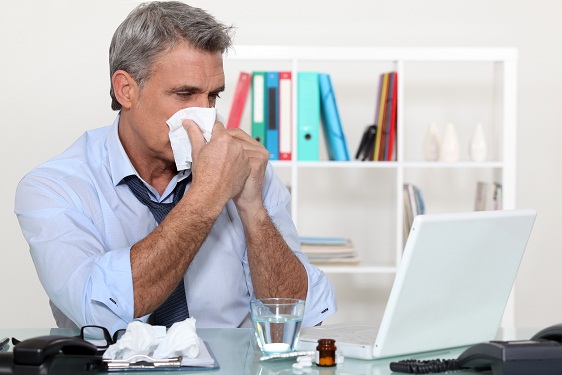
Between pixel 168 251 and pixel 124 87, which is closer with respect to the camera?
pixel 168 251

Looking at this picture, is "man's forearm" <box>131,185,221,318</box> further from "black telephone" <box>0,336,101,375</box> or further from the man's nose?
"black telephone" <box>0,336,101,375</box>

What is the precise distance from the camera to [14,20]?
12.3 feet

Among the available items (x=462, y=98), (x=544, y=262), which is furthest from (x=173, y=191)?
(x=544, y=262)

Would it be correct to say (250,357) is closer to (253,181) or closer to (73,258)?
(73,258)

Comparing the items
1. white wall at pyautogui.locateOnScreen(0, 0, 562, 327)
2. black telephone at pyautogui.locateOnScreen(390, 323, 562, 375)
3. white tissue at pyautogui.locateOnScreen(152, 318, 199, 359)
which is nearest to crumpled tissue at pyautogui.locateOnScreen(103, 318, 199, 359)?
white tissue at pyautogui.locateOnScreen(152, 318, 199, 359)

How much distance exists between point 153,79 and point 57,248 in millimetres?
487

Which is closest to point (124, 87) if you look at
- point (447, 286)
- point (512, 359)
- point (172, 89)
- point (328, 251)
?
point (172, 89)

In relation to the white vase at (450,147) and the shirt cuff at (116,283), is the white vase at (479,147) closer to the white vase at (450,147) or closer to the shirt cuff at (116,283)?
the white vase at (450,147)

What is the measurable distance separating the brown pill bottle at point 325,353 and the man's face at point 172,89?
0.84 meters

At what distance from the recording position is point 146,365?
1.30m

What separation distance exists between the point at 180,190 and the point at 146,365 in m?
0.85

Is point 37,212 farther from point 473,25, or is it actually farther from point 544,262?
point 544,262

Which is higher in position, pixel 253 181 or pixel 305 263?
pixel 253 181

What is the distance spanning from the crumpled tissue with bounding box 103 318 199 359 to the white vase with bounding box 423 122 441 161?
2319mm
